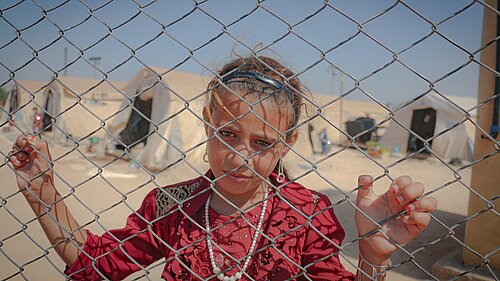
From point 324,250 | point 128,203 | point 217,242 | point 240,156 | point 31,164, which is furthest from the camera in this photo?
point 128,203

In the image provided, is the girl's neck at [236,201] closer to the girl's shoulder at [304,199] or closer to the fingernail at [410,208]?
the girl's shoulder at [304,199]

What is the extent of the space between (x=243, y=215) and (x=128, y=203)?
17.0 ft

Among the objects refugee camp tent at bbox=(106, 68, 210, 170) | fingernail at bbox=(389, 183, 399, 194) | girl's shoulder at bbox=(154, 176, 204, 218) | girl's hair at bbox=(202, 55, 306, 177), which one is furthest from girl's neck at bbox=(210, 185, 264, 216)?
refugee camp tent at bbox=(106, 68, 210, 170)

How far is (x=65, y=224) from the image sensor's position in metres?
1.76

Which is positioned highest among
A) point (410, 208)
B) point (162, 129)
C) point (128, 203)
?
point (162, 129)

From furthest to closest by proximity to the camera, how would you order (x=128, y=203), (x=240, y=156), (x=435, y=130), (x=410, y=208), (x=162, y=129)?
(x=435, y=130)
(x=162, y=129)
(x=128, y=203)
(x=240, y=156)
(x=410, y=208)

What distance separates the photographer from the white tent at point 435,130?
42.4 ft

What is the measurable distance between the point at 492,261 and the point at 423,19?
11.2ft

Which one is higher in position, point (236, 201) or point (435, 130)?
point (435, 130)

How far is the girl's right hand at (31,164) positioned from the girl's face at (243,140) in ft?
2.57

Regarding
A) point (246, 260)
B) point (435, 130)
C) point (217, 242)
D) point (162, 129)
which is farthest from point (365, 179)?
point (435, 130)

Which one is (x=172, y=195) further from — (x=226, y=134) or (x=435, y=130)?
(x=435, y=130)

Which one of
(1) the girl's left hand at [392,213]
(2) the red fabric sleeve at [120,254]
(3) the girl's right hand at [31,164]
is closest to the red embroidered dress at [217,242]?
(2) the red fabric sleeve at [120,254]

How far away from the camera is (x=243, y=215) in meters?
1.44
